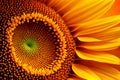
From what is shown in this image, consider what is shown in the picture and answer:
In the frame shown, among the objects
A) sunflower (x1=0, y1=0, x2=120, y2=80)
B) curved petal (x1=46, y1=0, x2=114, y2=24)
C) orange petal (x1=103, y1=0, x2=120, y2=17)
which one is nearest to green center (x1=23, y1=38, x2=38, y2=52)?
sunflower (x1=0, y1=0, x2=120, y2=80)

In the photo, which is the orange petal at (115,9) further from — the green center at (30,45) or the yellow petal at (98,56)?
the green center at (30,45)

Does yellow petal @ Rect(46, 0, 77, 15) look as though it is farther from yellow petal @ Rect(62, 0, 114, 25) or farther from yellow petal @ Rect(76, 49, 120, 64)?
yellow petal @ Rect(76, 49, 120, 64)

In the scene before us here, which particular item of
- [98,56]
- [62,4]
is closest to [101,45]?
[98,56]

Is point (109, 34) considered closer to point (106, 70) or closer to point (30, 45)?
point (106, 70)

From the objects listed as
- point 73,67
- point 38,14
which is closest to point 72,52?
point 73,67

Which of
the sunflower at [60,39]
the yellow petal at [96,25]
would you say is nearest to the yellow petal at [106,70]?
the sunflower at [60,39]

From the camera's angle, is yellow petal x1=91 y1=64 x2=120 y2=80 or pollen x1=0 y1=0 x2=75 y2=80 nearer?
pollen x1=0 y1=0 x2=75 y2=80
